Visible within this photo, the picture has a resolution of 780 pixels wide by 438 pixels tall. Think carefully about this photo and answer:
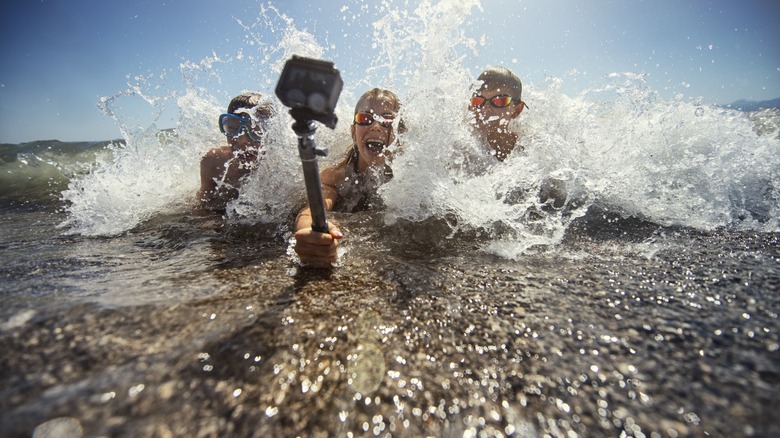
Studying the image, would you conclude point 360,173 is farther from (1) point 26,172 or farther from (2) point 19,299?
(1) point 26,172

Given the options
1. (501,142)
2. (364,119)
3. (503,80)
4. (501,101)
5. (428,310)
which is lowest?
(428,310)

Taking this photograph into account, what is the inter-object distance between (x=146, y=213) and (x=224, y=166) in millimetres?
1094

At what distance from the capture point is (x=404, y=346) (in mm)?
1246

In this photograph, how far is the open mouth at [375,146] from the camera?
3.65 metres

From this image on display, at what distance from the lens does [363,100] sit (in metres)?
3.65

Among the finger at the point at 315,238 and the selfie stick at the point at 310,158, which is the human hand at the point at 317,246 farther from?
the selfie stick at the point at 310,158

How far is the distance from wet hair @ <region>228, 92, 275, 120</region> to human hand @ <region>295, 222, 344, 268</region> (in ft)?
9.31

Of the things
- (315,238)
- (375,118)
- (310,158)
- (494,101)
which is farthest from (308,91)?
(494,101)

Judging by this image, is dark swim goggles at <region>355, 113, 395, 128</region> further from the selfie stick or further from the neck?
the selfie stick

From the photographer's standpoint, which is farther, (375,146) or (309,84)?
(375,146)

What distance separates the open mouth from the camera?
3.65 meters

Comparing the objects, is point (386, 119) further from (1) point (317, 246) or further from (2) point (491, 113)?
(1) point (317, 246)

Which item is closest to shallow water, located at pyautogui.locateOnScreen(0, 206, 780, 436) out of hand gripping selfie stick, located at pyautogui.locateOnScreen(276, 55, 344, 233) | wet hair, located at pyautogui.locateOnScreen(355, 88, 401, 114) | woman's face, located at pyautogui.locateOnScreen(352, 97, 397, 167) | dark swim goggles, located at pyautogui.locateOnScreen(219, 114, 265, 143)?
hand gripping selfie stick, located at pyautogui.locateOnScreen(276, 55, 344, 233)

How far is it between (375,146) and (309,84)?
231 centimetres
